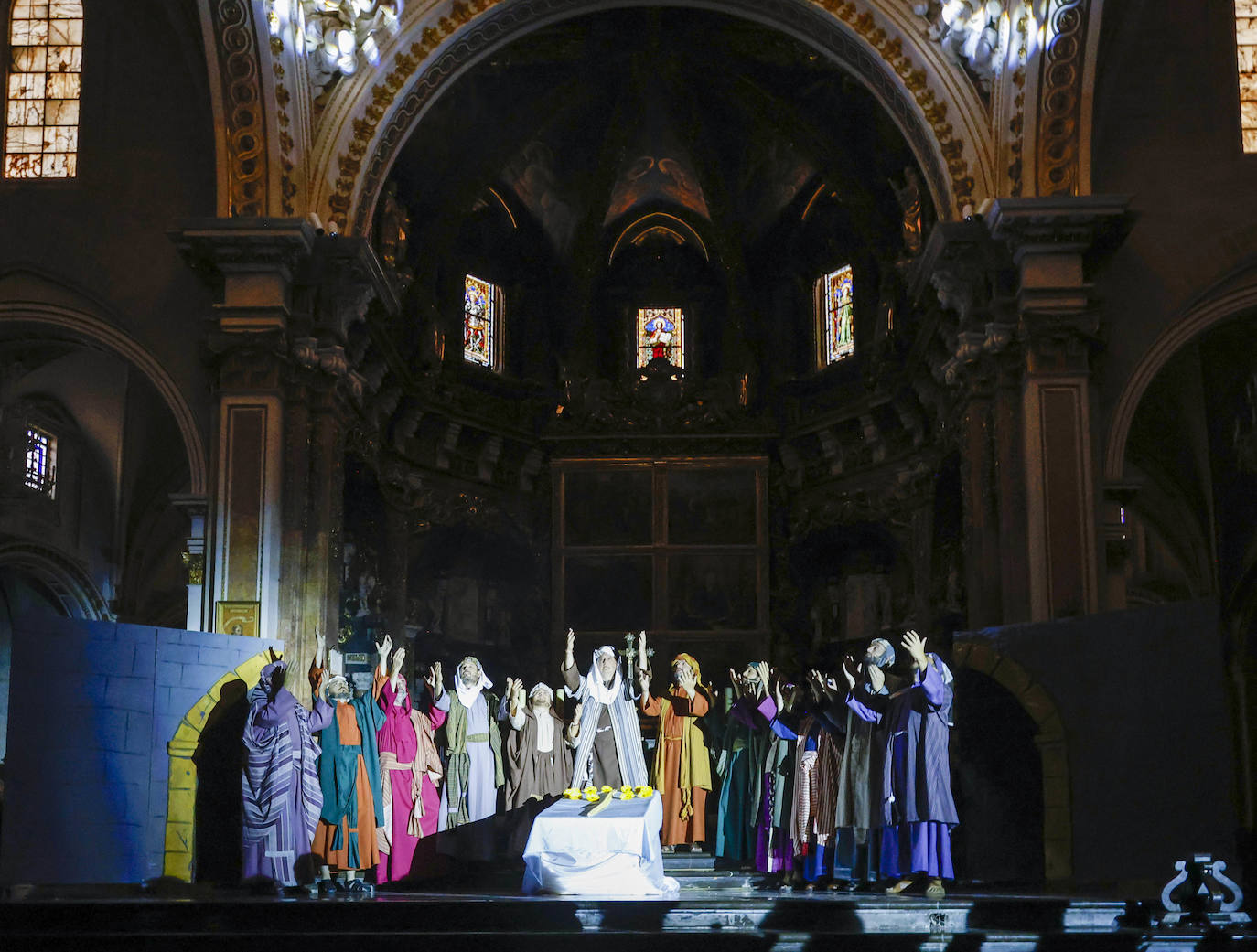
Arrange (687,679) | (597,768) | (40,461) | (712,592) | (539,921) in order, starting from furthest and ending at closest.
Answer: (40,461), (712,592), (687,679), (597,768), (539,921)

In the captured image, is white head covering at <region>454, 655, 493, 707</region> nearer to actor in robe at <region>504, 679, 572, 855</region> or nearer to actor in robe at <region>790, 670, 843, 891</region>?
actor in robe at <region>504, 679, 572, 855</region>

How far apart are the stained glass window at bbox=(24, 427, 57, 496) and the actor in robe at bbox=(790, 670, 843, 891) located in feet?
45.2

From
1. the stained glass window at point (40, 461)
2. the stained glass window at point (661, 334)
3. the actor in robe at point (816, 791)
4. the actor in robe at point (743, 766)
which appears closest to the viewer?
the actor in robe at point (816, 791)

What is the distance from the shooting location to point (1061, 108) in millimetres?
15539

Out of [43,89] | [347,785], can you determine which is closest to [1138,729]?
[347,785]

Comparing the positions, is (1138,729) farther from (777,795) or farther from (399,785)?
(399,785)

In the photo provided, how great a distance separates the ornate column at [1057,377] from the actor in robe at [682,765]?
341 cm

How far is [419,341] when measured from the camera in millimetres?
20125

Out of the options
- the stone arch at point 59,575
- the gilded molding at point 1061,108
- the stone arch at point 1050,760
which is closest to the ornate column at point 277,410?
the stone arch at point 1050,760

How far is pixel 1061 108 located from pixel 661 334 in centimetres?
919

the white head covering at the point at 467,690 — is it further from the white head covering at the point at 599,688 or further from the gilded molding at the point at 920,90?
the gilded molding at the point at 920,90

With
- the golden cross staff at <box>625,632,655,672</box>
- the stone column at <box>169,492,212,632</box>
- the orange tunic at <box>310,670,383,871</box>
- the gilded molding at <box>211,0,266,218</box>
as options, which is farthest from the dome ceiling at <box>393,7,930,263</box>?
the orange tunic at <box>310,670,383,871</box>

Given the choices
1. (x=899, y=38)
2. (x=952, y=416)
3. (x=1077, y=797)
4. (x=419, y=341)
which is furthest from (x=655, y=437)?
(x=1077, y=797)

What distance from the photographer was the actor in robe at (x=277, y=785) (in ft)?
37.5
